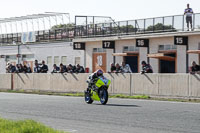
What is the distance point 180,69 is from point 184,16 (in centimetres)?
390

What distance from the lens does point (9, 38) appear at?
57.0m

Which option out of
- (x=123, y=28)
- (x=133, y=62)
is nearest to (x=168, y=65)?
(x=133, y=62)

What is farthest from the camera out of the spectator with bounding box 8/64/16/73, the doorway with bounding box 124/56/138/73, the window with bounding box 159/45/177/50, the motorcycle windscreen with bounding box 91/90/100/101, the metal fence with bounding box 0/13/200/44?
the spectator with bounding box 8/64/16/73

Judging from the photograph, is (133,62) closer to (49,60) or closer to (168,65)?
(168,65)

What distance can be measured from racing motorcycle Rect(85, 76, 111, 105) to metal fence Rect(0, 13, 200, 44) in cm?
1221

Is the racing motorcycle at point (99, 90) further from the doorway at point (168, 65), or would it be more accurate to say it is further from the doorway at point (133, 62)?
the doorway at point (133, 62)

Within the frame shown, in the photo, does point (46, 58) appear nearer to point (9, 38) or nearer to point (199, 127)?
point (9, 38)

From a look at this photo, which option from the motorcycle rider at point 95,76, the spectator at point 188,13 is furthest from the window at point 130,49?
the motorcycle rider at point 95,76

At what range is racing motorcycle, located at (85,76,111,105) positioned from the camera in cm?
2112

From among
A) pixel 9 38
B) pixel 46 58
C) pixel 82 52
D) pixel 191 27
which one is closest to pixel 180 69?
pixel 191 27

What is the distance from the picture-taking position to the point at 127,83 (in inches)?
1097

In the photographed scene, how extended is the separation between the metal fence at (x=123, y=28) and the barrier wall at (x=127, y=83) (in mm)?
6906

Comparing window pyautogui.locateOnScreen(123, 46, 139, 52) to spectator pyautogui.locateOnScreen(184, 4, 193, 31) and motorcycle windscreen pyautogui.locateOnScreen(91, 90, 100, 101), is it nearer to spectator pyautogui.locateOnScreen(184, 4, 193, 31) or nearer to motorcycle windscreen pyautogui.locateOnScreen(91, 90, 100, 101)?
spectator pyautogui.locateOnScreen(184, 4, 193, 31)

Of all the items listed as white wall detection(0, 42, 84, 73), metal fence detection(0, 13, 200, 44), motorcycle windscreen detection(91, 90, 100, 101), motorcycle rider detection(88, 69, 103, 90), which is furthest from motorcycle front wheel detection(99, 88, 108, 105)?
white wall detection(0, 42, 84, 73)
